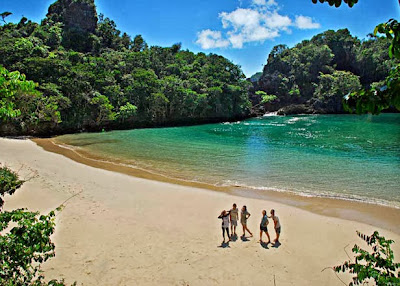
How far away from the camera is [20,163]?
20250 millimetres

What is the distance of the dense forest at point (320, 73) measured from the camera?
82.1 m

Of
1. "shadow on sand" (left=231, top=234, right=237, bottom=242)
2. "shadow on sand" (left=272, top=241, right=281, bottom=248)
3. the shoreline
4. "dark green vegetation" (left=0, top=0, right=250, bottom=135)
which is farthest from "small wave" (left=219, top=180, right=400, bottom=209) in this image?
"dark green vegetation" (left=0, top=0, right=250, bottom=135)

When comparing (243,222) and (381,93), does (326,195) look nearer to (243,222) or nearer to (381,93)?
(243,222)

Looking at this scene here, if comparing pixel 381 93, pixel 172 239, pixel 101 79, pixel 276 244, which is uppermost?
pixel 101 79

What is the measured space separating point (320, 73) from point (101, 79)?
221ft

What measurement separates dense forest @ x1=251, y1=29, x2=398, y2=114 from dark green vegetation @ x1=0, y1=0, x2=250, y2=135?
80.2 ft

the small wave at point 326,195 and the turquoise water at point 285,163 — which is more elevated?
the turquoise water at point 285,163

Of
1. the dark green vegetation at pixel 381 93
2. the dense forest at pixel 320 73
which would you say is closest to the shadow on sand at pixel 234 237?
the dark green vegetation at pixel 381 93

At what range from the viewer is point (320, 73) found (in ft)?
278

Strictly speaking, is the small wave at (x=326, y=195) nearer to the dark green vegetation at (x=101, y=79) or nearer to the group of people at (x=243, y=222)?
the group of people at (x=243, y=222)

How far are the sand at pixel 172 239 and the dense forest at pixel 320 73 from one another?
77.3 meters

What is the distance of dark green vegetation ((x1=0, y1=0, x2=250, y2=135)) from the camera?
40.9 metres

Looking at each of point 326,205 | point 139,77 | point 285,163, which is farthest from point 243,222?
point 139,77

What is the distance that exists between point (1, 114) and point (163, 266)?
5.85 m
